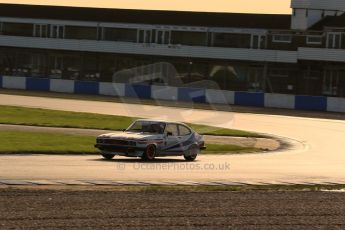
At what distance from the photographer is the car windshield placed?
21953mm

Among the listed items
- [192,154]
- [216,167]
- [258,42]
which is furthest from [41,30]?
[216,167]

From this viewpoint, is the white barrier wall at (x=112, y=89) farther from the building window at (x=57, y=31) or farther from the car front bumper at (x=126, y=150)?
the car front bumper at (x=126, y=150)

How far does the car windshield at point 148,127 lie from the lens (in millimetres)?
21953

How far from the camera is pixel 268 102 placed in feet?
177

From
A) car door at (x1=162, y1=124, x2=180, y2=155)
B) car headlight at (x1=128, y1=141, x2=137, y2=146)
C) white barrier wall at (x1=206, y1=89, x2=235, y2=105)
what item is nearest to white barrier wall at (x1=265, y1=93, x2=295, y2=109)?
white barrier wall at (x1=206, y1=89, x2=235, y2=105)

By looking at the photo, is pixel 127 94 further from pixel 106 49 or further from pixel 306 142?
pixel 306 142

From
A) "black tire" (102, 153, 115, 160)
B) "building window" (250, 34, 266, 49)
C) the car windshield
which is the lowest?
"black tire" (102, 153, 115, 160)

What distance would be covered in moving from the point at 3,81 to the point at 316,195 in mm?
50289

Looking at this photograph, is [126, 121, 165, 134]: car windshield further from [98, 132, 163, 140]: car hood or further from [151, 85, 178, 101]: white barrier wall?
[151, 85, 178, 101]: white barrier wall

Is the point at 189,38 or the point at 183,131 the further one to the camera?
the point at 189,38

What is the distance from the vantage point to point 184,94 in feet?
185

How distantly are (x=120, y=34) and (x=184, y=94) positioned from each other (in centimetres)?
1759

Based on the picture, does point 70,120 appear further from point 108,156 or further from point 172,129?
point 108,156

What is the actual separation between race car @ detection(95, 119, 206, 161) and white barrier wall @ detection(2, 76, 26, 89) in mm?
39976
